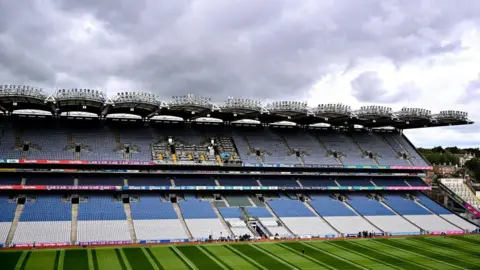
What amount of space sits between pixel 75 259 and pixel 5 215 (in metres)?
12.8

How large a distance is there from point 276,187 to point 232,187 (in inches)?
240

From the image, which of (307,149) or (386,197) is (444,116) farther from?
(307,149)

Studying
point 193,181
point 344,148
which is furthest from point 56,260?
point 344,148

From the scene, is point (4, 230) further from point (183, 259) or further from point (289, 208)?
point (289, 208)

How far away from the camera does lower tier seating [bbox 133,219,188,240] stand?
147ft

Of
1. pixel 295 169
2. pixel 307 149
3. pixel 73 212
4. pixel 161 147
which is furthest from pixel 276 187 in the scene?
pixel 73 212

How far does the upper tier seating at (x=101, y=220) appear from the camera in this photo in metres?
43.2

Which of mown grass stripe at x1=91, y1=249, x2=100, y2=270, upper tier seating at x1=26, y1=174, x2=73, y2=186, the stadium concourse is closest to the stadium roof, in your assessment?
the stadium concourse

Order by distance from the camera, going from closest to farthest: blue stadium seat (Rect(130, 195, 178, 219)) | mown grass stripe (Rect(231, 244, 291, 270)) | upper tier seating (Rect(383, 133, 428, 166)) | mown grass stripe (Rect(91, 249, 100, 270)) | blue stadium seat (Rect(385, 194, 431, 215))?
1. mown grass stripe (Rect(91, 249, 100, 270))
2. mown grass stripe (Rect(231, 244, 291, 270))
3. blue stadium seat (Rect(130, 195, 178, 219))
4. blue stadium seat (Rect(385, 194, 431, 215))
5. upper tier seating (Rect(383, 133, 428, 166))

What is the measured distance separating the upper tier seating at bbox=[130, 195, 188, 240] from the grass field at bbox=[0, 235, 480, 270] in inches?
106

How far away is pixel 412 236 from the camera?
52938 mm

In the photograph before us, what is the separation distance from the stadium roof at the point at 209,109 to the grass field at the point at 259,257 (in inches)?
642

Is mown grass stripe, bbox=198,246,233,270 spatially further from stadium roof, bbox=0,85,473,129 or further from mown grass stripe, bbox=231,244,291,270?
stadium roof, bbox=0,85,473,129

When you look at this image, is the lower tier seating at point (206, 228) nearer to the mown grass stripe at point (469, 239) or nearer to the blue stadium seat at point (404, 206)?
the blue stadium seat at point (404, 206)
